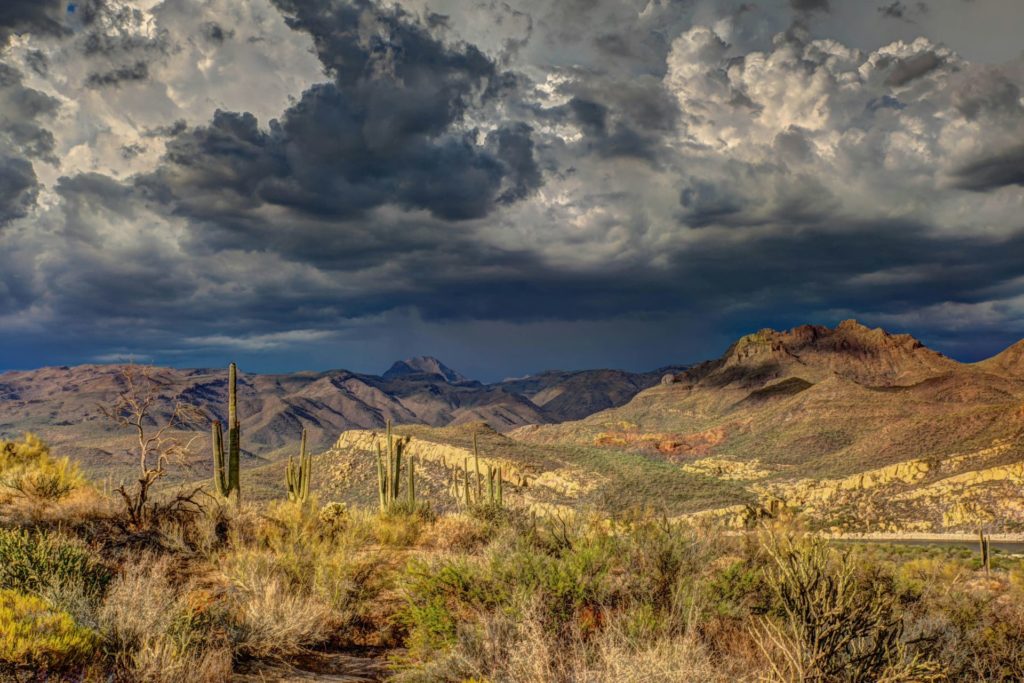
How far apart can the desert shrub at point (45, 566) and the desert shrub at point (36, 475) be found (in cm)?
700

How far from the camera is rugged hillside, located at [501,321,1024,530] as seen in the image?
224 ft

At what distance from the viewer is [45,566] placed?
9.02 m

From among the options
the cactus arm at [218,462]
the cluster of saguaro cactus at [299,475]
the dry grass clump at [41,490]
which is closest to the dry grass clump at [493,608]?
the dry grass clump at [41,490]

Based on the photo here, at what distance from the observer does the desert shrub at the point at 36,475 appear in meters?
16.3

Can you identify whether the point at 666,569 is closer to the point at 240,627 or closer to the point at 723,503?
the point at 240,627

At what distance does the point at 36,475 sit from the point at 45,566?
9.69 meters

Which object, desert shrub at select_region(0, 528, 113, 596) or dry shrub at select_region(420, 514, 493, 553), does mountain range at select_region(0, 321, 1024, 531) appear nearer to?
dry shrub at select_region(420, 514, 493, 553)

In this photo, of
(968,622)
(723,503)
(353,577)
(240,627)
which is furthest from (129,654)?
(723,503)

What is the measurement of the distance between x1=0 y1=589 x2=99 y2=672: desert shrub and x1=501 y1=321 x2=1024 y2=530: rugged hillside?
7073 centimetres

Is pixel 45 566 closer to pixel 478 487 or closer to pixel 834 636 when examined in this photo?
pixel 834 636

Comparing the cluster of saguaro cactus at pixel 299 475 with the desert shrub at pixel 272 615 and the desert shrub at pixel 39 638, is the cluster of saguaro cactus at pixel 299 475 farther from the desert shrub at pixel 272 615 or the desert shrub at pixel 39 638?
the desert shrub at pixel 39 638

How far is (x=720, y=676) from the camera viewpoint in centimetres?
663

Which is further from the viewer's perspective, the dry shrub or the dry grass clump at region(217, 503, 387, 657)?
the dry shrub

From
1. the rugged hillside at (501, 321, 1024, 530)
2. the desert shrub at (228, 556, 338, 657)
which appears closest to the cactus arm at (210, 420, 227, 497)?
the desert shrub at (228, 556, 338, 657)
